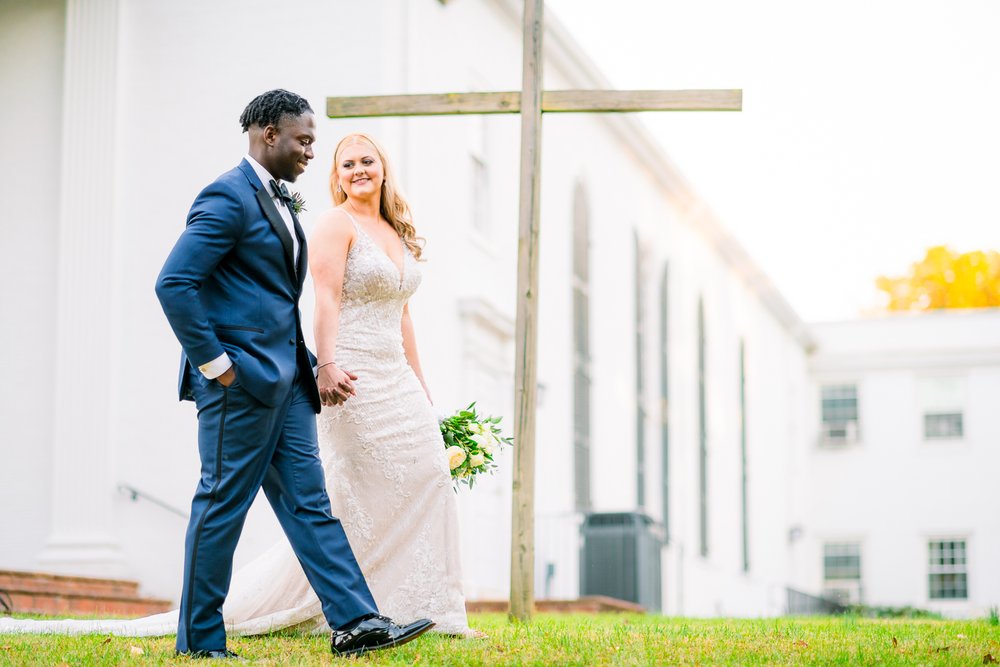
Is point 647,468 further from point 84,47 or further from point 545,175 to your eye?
point 84,47

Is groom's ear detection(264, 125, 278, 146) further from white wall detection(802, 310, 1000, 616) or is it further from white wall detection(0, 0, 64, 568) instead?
white wall detection(802, 310, 1000, 616)

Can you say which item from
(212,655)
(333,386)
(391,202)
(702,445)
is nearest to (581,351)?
(702,445)

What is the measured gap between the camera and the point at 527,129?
26.0ft

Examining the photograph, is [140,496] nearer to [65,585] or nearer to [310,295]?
[65,585]

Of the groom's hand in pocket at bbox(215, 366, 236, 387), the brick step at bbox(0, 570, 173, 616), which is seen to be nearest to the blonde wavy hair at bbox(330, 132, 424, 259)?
the groom's hand in pocket at bbox(215, 366, 236, 387)

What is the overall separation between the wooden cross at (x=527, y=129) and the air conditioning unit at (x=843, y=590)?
27.7 metres

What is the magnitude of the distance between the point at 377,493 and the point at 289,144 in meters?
1.69

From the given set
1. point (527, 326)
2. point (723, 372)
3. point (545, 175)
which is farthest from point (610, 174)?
point (527, 326)

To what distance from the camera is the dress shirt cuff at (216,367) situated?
5.30 m

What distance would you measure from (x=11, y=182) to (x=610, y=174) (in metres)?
10.0

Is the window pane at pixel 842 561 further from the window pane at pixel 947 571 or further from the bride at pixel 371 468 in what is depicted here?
the bride at pixel 371 468

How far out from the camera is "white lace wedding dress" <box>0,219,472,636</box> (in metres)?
A: 6.50

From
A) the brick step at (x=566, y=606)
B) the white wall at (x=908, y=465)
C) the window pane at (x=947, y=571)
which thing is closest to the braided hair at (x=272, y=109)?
the brick step at (x=566, y=606)

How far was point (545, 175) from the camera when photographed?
A: 1906 centimetres
